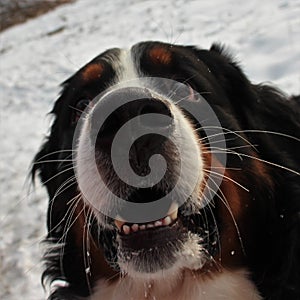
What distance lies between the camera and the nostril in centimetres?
216

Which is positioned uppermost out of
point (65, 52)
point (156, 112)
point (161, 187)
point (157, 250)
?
point (156, 112)

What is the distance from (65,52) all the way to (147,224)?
8.11 meters

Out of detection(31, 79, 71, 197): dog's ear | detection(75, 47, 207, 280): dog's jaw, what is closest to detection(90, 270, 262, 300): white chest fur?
detection(75, 47, 207, 280): dog's jaw

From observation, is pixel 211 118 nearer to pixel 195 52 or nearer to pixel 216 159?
pixel 216 159

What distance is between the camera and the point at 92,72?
2867 mm

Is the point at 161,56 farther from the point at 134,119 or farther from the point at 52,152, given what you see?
the point at 52,152

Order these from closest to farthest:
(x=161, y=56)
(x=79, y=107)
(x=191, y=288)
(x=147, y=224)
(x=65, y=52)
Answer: (x=147, y=224) → (x=191, y=288) → (x=161, y=56) → (x=79, y=107) → (x=65, y=52)

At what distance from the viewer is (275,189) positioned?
2799 mm

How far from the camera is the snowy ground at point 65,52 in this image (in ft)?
16.1

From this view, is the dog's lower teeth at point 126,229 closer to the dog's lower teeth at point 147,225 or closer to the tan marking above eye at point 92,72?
the dog's lower teeth at point 147,225

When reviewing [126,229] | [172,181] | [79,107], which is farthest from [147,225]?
[79,107]

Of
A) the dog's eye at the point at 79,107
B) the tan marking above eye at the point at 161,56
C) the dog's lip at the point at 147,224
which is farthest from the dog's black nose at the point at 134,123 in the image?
the dog's eye at the point at 79,107

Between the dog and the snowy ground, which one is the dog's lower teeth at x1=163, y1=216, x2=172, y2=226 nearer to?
the dog

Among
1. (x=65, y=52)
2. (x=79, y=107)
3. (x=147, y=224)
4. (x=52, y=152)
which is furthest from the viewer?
(x=65, y=52)
